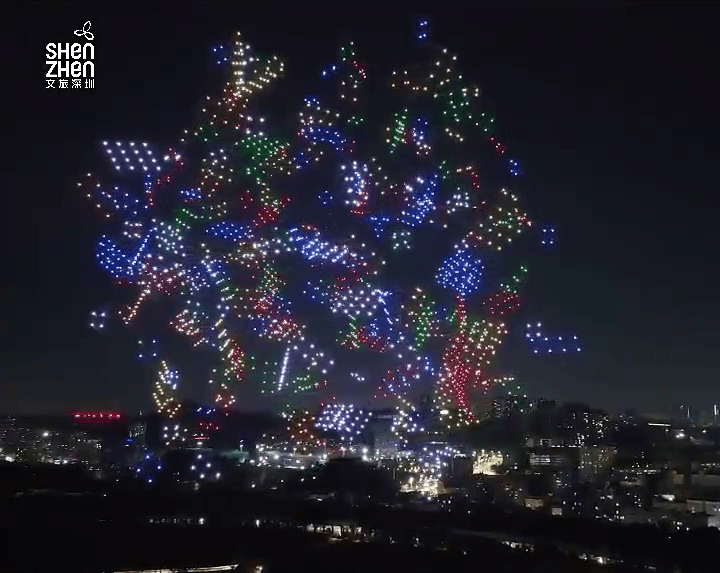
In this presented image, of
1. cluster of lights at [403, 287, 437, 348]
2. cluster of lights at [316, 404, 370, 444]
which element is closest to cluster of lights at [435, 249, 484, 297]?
cluster of lights at [403, 287, 437, 348]

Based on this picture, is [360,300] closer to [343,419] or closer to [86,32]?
[343,419]

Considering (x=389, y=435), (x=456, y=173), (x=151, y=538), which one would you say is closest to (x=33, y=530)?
(x=151, y=538)

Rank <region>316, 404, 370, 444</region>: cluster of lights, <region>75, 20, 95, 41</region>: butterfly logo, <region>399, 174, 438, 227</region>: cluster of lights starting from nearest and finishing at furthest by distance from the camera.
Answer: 1. <region>75, 20, 95, 41</region>: butterfly logo
2. <region>399, 174, 438, 227</region>: cluster of lights
3. <region>316, 404, 370, 444</region>: cluster of lights

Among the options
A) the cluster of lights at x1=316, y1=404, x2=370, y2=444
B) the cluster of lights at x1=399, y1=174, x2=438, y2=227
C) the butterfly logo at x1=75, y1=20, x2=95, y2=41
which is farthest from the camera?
the cluster of lights at x1=316, y1=404, x2=370, y2=444

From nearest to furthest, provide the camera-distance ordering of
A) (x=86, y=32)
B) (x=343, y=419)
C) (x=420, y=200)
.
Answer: (x=86, y=32), (x=420, y=200), (x=343, y=419)

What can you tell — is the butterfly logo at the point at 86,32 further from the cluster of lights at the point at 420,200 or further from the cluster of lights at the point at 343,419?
the cluster of lights at the point at 343,419

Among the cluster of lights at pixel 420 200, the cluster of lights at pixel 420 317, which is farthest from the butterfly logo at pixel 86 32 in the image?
the cluster of lights at pixel 420 317

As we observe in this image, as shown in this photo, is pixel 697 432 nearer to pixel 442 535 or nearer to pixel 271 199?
pixel 442 535

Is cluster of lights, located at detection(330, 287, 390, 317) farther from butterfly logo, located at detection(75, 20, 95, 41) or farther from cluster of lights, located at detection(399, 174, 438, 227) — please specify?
butterfly logo, located at detection(75, 20, 95, 41)

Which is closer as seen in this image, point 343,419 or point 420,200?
point 420,200

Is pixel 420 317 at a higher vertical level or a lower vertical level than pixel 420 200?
lower

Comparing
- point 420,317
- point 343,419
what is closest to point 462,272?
point 420,317
